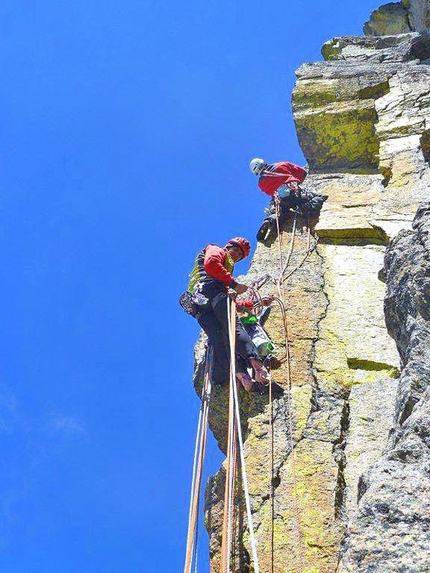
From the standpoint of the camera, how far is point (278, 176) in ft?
33.8

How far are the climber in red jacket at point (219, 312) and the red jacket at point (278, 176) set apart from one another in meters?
2.98

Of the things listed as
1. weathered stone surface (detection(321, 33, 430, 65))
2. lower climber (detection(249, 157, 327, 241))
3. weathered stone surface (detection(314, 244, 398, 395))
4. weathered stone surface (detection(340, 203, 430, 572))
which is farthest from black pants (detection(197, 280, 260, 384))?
weathered stone surface (detection(321, 33, 430, 65))

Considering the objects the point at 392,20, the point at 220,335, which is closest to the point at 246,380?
the point at 220,335

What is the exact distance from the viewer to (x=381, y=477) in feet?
11.0

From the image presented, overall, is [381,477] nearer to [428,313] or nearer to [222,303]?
A: [428,313]

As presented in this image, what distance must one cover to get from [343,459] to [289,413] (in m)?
0.76

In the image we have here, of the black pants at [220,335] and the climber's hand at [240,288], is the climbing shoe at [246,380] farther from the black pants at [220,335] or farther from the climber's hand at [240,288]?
the climber's hand at [240,288]

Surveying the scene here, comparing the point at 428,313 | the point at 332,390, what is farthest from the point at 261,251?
the point at 428,313

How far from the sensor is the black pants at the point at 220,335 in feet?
22.6

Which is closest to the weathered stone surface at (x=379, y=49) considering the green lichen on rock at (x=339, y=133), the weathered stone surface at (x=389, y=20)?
the green lichen on rock at (x=339, y=133)

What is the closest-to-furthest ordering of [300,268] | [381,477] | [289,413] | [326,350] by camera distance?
[381,477] → [289,413] → [326,350] → [300,268]

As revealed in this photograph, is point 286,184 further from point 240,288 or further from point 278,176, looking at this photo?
point 240,288

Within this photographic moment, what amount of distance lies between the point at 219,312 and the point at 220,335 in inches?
9.2

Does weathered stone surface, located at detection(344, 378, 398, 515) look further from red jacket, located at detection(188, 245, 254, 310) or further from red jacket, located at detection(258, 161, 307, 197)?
red jacket, located at detection(258, 161, 307, 197)
